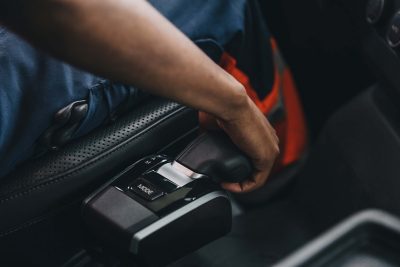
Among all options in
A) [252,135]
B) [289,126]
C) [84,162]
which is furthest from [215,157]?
[289,126]

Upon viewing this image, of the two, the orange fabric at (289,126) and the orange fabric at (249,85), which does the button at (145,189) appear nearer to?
the orange fabric at (249,85)

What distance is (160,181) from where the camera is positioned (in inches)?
26.6

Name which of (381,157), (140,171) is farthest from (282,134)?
(140,171)

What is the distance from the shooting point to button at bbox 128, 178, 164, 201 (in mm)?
658

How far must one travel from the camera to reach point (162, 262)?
2.11 ft

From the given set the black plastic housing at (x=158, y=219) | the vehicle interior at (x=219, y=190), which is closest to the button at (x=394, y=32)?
the vehicle interior at (x=219, y=190)

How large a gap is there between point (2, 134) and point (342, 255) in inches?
16.9

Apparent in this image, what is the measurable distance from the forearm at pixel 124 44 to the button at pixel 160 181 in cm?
9

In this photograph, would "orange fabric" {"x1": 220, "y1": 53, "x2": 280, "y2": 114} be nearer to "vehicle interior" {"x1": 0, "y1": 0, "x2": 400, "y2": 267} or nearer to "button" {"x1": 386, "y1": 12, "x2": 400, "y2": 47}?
"vehicle interior" {"x1": 0, "y1": 0, "x2": 400, "y2": 267}

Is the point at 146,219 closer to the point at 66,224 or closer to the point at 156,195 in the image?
the point at 156,195

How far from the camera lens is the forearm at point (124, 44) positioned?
1.67 ft

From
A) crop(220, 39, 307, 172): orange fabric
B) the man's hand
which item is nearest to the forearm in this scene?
the man's hand

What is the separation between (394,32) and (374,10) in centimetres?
5

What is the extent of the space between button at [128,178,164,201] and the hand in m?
0.11
